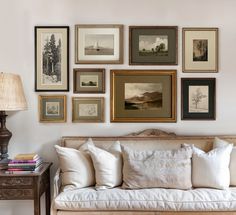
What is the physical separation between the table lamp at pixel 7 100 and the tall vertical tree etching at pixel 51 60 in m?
0.33

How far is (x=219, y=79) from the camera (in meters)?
3.28

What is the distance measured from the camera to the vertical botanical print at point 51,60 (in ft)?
10.6

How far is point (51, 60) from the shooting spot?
10.6ft

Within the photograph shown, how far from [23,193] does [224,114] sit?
7.17 feet

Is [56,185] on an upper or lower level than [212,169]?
lower

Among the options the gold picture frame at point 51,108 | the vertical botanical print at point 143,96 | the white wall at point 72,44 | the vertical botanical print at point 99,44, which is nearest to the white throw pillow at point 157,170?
the white wall at point 72,44

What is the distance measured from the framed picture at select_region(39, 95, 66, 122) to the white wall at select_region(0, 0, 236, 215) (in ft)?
0.22

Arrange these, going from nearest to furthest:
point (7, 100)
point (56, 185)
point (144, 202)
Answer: point (144, 202), point (56, 185), point (7, 100)

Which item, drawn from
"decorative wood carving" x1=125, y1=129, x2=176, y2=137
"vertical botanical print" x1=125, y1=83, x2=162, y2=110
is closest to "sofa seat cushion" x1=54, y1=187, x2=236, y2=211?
"decorative wood carving" x1=125, y1=129, x2=176, y2=137

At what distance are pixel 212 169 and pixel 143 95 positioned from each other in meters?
→ 1.04

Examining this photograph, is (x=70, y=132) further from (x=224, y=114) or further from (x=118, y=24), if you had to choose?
(x=224, y=114)

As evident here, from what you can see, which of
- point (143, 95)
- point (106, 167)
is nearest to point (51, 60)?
point (143, 95)

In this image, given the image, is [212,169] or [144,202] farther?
[212,169]

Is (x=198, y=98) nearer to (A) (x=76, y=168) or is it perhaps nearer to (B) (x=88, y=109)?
(B) (x=88, y=109)
